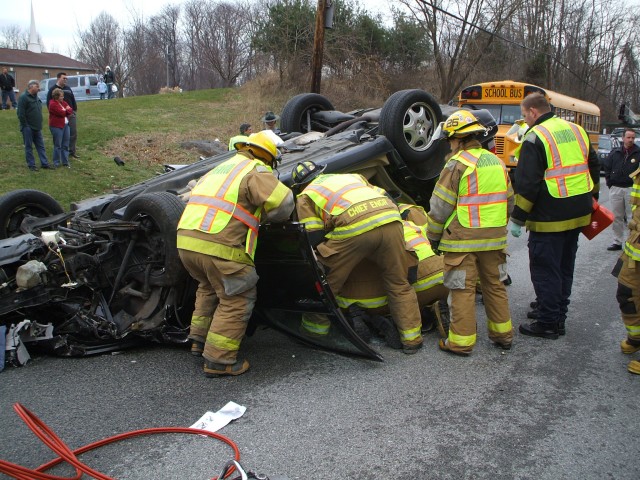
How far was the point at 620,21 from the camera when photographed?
4241 cm

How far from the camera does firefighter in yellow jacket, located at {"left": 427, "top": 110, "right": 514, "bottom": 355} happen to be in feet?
13.7

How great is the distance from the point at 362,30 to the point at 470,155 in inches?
827

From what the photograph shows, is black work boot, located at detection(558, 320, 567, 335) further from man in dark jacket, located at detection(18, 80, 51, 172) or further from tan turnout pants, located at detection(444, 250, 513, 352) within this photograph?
man in dark jacket, located at detection(18, 80, 51, 172)

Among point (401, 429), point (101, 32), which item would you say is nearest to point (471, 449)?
point (401, 429)

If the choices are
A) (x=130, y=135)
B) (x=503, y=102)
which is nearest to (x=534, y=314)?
(x=503, y=102)

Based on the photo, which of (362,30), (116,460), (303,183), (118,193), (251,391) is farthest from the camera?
(362,30)

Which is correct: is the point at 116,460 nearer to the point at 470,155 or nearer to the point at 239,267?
the point at 239,267

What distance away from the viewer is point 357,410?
3363 mm

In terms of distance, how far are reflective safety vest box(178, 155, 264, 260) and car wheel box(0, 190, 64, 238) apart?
7.24 feet

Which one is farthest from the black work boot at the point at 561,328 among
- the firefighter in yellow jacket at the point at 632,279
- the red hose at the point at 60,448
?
the red hose at the point at 60,448

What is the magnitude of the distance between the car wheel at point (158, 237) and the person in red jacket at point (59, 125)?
7901 mm

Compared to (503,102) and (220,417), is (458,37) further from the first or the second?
(220,417)

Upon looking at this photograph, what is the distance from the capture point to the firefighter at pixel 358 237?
13.5 feet

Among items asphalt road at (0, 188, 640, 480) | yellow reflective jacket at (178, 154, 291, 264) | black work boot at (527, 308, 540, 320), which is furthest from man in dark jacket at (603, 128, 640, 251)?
yellow reflective jacket at (178, 154, 291, 264)
